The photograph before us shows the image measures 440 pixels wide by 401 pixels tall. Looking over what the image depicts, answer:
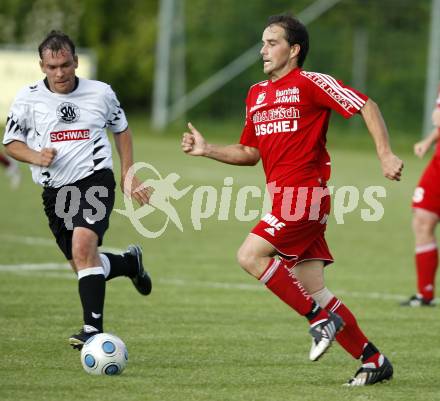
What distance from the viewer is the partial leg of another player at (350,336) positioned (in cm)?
646

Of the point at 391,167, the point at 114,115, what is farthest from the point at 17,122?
the point at 391,167

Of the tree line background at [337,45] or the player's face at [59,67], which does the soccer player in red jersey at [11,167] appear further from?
the tree line background at [337,45]

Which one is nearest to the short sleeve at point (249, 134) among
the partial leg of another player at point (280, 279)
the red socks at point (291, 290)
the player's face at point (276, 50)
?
the player's face at point (276, 50)

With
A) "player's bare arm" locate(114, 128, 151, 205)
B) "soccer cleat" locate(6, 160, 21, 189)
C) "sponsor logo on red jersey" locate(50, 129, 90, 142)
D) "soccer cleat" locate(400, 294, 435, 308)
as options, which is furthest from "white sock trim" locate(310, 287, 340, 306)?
"soccer cleat" locate(6, 160, 21, 189)

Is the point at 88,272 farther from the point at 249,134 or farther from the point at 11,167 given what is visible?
the point at 11,167

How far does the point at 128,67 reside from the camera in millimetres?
47625

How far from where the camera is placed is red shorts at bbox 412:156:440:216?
10.0 metres

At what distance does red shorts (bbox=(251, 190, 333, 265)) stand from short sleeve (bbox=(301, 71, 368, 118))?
21.7 inches

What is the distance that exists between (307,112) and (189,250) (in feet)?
22.2

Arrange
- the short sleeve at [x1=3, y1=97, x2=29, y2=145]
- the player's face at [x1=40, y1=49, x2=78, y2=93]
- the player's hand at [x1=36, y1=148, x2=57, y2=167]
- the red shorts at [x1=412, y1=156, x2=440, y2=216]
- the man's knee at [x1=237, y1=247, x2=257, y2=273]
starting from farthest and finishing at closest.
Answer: the red shorts at [x1=412, y1=156, x2=440, y2=216]
the short sleeve at [x1=3, y1=97, x2=29, y2=145]
the player's face at [x1=40, y1=49, x2=78, y2=93]
the player's hand at [x1=36, y1=148, x2=57, y2=167]
the man's knee at [x1=237, y1=247, x2=257, y2=273]

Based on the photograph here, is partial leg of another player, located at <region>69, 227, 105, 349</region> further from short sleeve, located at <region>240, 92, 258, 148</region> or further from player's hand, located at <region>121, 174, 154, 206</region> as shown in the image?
short sleeve, located at <region>240, 92, 258, 148</region>

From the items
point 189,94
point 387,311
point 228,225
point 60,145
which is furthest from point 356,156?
point 60,145

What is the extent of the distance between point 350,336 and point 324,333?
511 millimetres

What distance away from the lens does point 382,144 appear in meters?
6.05
